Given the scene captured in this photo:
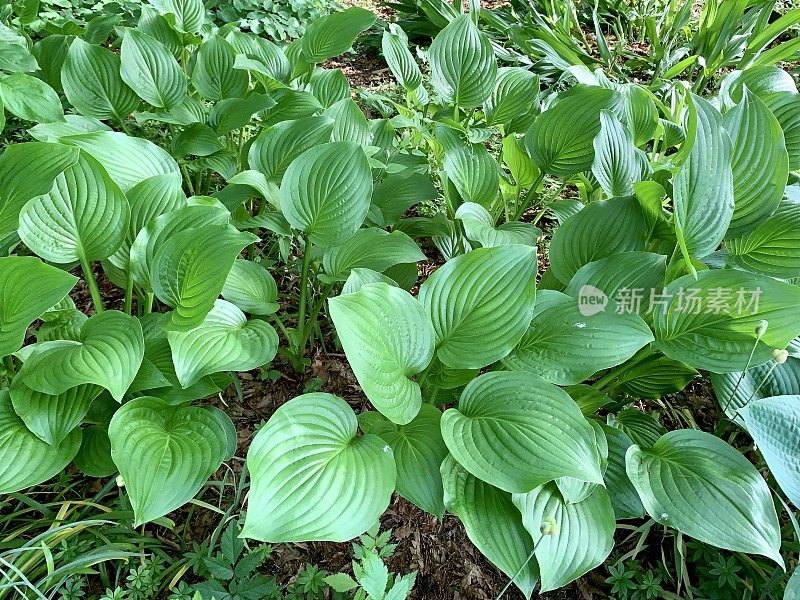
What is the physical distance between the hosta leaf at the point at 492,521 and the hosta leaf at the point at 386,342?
0.18 meters

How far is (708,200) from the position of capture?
4.65 ft

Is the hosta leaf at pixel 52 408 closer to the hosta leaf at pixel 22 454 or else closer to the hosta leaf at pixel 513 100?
the hosta leaf at pixel 22 454

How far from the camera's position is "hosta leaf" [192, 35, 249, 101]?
89.7 inches

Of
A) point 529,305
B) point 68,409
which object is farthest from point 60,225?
point 529,305

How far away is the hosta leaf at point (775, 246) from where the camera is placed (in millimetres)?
1488

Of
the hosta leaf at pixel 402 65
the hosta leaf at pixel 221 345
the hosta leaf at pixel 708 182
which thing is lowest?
the hosta leaf at pixel 221 345

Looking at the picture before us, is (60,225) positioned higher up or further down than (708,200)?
further down

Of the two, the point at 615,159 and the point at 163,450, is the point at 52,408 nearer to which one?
the point at 163,450

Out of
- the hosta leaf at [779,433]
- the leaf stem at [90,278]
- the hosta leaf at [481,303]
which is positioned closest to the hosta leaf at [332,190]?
the hosta leaf at [481,303]

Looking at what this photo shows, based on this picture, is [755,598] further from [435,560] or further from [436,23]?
[436,23]

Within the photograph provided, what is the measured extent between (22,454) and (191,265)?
1.80 ft

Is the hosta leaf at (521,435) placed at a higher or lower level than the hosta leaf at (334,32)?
lower

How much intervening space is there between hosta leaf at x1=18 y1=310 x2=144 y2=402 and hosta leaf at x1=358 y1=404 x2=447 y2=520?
0.56 m

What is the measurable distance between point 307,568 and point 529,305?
0.82 meters
